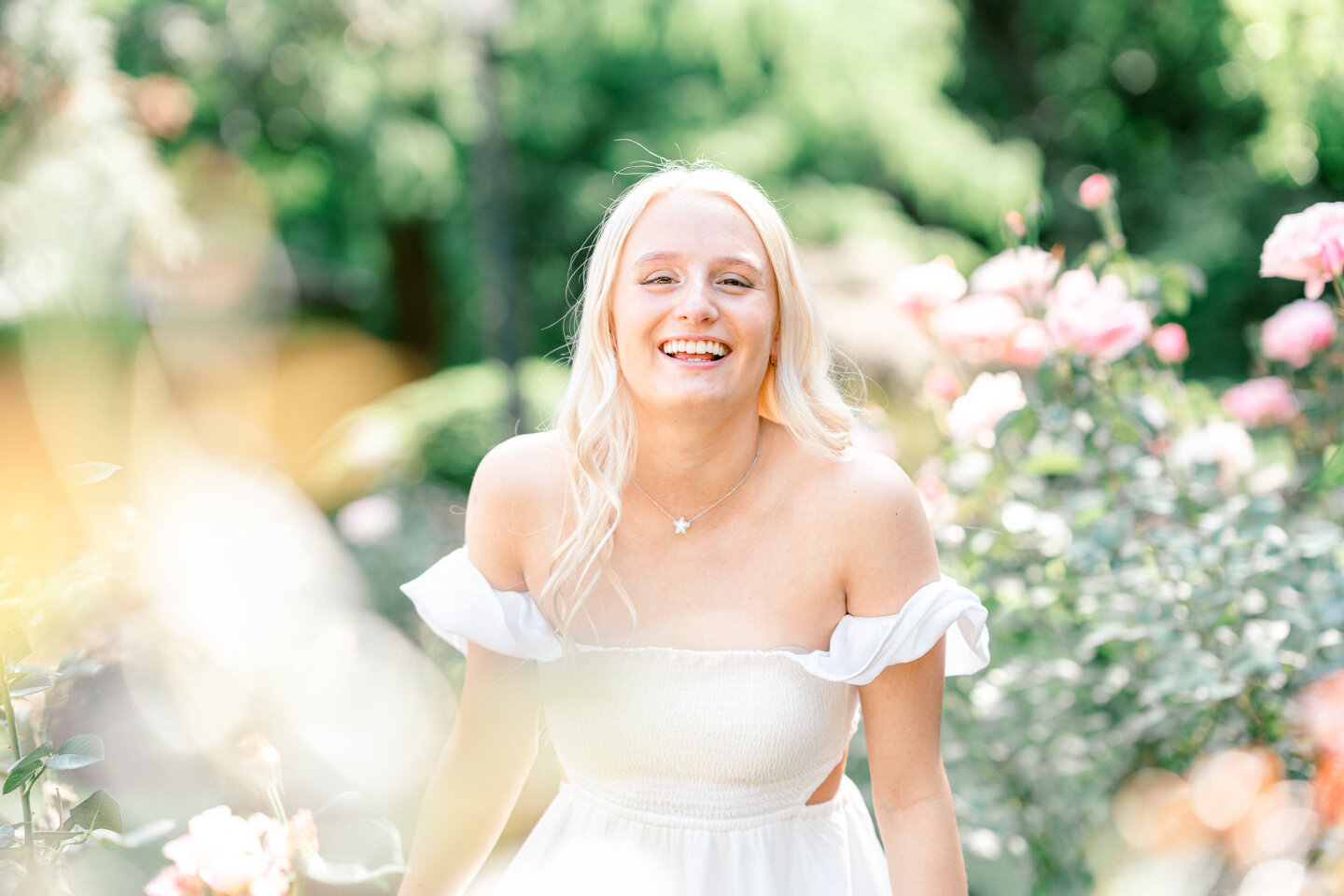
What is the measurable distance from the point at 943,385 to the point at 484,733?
1.36m

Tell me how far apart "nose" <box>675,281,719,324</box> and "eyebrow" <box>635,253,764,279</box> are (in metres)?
0.05

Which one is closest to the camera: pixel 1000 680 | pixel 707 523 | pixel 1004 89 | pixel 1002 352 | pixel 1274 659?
pixel 707 523

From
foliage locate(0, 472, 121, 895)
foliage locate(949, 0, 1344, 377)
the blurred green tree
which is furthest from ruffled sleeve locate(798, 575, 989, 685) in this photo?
foliage locate(949, 0, 1344, 377)

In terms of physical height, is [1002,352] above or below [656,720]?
above

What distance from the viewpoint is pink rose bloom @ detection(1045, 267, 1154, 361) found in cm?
217

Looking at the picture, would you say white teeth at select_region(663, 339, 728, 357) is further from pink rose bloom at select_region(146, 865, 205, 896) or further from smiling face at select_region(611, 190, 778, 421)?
pink rose bloom at select_region(146, 865, 205, 896)

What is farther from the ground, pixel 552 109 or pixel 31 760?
pixel 552 109

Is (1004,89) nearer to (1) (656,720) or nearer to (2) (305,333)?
(2) (305,333)

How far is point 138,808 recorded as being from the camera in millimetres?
2326

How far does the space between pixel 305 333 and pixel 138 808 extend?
7120 mm

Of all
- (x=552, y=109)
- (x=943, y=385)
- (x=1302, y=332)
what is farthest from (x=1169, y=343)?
(x=552, y=109)

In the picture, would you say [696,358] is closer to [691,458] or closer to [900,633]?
[691,458]

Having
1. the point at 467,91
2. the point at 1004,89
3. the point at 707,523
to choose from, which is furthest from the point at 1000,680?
the point at 1004,89

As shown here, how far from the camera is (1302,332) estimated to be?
2484 millimetres
